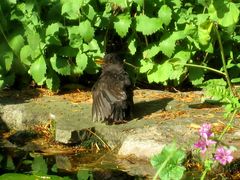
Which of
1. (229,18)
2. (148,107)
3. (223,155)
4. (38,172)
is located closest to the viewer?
(223,155)

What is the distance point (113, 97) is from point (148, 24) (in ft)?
3.67

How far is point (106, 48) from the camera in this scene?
648 centimetres

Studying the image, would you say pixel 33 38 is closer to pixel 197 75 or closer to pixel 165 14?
pixel 165 14

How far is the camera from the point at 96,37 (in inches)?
251

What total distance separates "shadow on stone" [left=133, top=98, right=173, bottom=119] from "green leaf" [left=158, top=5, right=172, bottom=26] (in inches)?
29.7

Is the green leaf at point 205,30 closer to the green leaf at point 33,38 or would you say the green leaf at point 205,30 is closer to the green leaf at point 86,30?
the green leaf at point 86,30

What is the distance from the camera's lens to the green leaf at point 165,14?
19.4 ft

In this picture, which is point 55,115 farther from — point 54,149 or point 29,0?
point 29,0

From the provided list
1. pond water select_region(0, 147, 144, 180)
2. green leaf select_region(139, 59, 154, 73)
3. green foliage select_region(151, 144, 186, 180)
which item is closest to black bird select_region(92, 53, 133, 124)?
pond water select_region(0, 147, 144, 180)

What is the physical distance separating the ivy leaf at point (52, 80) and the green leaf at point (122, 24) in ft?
2.67

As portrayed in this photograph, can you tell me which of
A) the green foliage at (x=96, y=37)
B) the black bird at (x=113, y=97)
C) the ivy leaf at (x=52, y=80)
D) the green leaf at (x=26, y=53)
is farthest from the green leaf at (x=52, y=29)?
the black bird at (x=113, y=97)

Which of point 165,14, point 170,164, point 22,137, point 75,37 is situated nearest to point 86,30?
point 75,37

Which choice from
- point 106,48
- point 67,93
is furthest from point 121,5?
point 67,93

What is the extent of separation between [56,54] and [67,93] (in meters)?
0.45
